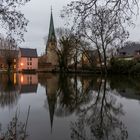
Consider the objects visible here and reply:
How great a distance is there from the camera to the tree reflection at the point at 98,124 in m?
8.05

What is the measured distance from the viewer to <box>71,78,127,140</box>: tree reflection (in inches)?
317

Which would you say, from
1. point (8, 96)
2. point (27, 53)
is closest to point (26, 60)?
point (27, 53)

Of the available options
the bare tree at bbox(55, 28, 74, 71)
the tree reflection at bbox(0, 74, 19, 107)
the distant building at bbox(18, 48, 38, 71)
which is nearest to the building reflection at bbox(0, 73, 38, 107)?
the tree reflection at bbox(0, 74, 19, 107)

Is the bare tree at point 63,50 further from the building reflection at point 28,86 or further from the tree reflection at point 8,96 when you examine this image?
the tree reflection at point 8,96

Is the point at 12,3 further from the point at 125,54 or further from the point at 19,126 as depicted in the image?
the point at 125,54

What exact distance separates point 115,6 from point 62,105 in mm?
7839

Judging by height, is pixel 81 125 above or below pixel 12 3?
below

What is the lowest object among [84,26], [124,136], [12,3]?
[124,136]

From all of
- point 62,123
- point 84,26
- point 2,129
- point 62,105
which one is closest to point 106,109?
point 62,105

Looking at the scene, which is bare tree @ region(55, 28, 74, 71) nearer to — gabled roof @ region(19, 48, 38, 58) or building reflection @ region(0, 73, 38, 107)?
building reflection @ region(0, 73, 38, 107)

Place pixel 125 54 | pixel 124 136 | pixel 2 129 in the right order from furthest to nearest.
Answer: pixel 125 54, pixel 2 129, pixel 124 136

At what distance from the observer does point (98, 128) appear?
8.98 metres

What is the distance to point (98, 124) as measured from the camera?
9.57 metres

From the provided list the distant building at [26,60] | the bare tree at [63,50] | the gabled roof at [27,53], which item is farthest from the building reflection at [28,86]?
the gabled roof at [27,53]
